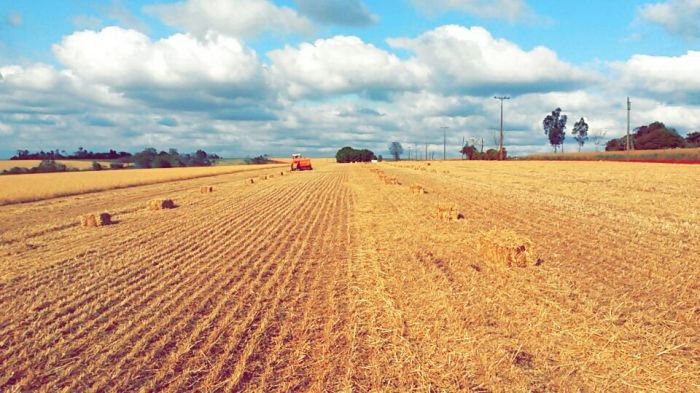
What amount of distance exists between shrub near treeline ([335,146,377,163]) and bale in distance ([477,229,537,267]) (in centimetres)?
17021

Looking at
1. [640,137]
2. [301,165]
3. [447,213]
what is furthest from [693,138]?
[447,213]

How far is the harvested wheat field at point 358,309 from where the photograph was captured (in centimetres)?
462

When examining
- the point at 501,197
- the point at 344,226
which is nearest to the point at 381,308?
the point at 344,226

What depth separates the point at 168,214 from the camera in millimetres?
17719

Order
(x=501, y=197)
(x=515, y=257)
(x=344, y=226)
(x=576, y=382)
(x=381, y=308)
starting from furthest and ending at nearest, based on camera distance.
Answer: (x=501, y=197)
(x=344, y=226)
(x=515, y=257)
(x=381, y=308)
(x=576, y=382)

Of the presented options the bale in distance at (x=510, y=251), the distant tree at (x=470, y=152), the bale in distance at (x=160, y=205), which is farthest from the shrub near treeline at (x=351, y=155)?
the bale in distance at (x=510, y=251)

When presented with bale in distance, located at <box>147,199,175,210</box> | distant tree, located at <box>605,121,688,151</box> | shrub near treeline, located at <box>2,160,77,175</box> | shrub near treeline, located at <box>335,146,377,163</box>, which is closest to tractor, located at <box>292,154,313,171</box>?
shrub near treeline, located at <box>2,160,77,175</box>

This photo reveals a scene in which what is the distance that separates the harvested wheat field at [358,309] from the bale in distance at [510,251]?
0.11ft

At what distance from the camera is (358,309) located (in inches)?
254

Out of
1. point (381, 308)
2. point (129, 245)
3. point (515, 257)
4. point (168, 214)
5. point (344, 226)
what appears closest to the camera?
point (381, 308)

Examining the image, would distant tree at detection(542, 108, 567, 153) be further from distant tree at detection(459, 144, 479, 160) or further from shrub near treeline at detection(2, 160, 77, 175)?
shrub near treeline at detection(2, 160, 77, 175)

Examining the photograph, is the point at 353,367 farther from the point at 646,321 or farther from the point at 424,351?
the point at 646,321

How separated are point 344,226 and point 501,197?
33.3ft

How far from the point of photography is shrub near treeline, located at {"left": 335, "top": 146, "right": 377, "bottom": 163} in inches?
7057
